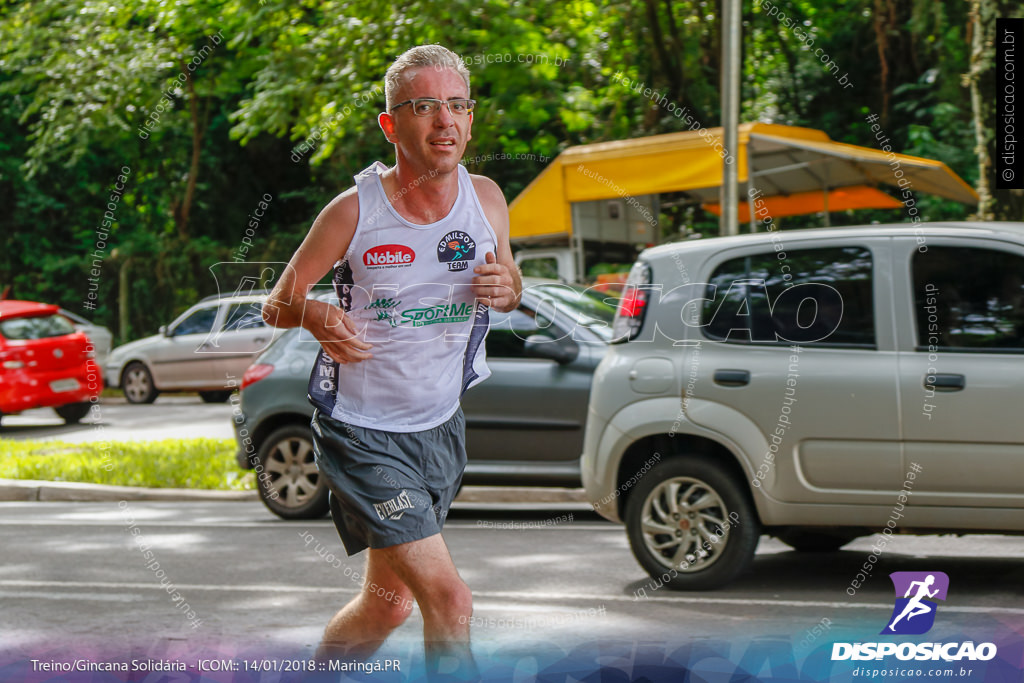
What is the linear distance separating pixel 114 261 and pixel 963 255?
70.2 feet

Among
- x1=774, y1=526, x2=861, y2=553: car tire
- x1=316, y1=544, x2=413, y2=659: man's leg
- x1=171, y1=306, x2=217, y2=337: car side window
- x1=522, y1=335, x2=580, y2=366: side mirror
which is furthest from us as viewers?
x1=171, y1=306, x2=217, y2=337: car side window

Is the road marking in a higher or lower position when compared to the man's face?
lower

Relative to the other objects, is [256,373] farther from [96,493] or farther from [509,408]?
[96,493]

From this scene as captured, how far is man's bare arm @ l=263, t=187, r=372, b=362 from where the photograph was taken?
3.20 meters

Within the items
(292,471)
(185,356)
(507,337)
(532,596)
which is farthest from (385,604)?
(185,356)

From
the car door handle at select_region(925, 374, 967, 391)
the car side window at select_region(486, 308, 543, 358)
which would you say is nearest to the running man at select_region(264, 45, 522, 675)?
the car door handle at select_region(925, 374, 967, 391)

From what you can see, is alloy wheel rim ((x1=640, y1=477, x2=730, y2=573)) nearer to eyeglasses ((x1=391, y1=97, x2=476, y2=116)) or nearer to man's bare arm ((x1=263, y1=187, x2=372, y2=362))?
man's bare arm ((x1=263, y1=187, x2=372, y2=362))

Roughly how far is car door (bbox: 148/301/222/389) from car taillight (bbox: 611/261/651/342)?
43.9 feet

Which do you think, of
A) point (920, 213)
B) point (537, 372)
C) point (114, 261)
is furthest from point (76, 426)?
point (920, 213)

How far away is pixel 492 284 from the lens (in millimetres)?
3221

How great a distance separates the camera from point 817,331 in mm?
6082

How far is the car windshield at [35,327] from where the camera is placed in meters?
16.0

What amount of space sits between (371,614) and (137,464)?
847 centimetres

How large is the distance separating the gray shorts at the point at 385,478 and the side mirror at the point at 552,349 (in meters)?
4.91
